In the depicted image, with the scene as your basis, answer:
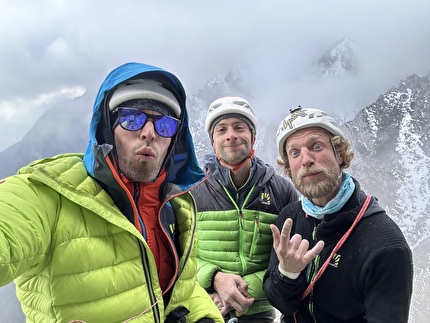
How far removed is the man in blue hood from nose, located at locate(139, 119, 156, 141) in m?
0.01

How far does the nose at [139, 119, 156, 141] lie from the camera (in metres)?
3.05

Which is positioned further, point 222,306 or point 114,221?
point 222,306

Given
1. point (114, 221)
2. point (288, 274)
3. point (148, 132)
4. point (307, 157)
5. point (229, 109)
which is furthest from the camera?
point (229, 109)

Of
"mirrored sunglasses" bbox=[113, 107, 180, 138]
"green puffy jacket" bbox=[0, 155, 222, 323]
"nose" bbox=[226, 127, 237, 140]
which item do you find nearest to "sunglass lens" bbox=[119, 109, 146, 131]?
"mirrored sunglasses" bbox=[113, 107, 180, 138]

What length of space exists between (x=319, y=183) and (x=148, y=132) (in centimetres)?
216

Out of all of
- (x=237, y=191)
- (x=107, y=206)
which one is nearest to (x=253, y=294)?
(x=237, y=191)

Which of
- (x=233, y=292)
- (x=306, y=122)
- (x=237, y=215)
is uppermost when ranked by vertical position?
(x=306, y=122)

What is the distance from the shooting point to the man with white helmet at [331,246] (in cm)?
316

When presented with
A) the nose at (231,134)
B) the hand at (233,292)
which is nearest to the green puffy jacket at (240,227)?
the hand at (233,292)

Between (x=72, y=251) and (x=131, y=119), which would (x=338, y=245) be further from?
(x=72, y=251)

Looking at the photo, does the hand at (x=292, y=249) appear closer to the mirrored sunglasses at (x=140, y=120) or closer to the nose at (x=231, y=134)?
the mirrored sunglasses at (x=140, y=120)

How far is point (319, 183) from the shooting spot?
392 cm

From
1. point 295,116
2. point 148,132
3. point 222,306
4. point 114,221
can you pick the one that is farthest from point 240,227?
point 114,221

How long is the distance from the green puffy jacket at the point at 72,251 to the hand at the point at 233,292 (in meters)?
1.95
